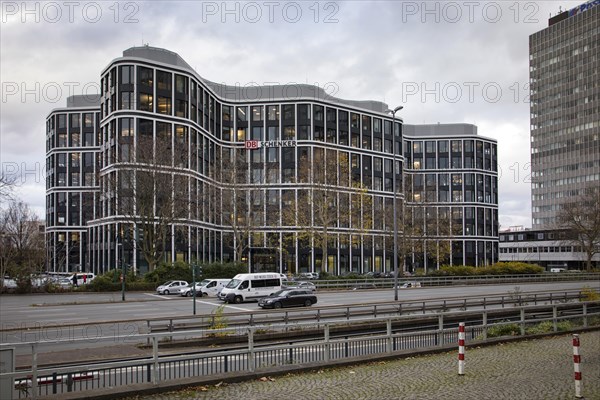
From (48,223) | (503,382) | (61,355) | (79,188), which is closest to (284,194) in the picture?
(79,188)

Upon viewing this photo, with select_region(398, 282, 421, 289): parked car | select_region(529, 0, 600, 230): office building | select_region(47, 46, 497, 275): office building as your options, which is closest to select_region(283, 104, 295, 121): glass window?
select_region(47, 46, 497, 275): office building

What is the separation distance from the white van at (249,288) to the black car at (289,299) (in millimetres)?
4459

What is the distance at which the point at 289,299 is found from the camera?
36594 millimetres

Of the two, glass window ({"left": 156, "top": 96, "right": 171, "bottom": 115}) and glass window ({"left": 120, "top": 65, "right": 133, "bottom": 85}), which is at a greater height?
glass window ({"left": 120, "top": 65, "right": 133, "bottom": 85})

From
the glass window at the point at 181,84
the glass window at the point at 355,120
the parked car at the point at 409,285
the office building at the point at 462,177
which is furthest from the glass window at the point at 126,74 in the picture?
the office building at the point at 462,177

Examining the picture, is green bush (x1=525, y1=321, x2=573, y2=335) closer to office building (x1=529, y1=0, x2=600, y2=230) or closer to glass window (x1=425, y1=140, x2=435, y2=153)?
glass window (x1=425, y1=140, x2=435, y2=153)

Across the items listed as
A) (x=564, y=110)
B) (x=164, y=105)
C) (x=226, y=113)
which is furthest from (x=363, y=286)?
(x=564, y=110)

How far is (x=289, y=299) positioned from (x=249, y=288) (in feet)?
18.2

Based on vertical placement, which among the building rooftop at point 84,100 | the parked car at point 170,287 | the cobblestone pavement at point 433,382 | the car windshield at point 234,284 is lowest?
the parked car at point 170,287

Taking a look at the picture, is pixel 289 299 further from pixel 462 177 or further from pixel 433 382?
pixel 462 177

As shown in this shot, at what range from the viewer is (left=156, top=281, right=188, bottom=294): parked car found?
49.9 m

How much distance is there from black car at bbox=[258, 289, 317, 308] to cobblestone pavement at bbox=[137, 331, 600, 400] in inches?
803

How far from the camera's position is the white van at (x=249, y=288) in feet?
134

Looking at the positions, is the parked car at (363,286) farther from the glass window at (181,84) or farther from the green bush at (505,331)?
the glass window at (181,84)
